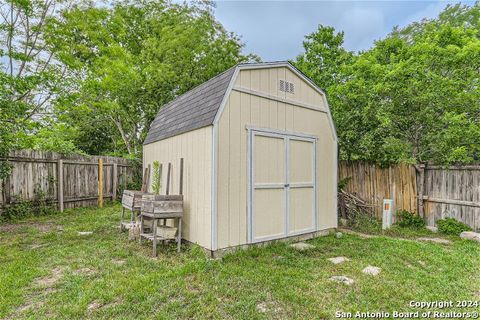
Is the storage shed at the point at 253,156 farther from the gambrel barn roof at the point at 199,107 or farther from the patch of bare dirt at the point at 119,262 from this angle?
the patch of bare dirt at the point at 119,262

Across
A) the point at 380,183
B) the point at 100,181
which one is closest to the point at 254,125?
the point at 380,183

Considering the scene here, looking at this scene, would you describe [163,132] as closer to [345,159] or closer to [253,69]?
[253,69]

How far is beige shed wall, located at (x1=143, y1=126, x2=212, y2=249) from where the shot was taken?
417cm

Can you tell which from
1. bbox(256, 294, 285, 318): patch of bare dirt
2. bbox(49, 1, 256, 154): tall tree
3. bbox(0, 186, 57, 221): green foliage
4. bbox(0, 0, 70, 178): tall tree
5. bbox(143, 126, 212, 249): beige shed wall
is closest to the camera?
bbox(256, 294, 285, 318): patch of bare dirt

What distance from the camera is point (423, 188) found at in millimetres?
6230

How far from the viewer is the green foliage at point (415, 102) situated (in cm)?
593

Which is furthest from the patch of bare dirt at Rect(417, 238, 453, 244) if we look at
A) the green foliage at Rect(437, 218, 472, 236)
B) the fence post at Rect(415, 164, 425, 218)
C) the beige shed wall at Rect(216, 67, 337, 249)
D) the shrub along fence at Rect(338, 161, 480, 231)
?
the beige shed wall at Rect(216, 67, 337, 249)

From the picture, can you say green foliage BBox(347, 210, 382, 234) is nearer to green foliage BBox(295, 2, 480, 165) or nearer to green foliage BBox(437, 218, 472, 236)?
green foliage BBox(437, 218, 472, 236)

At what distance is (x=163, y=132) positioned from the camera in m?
5.98

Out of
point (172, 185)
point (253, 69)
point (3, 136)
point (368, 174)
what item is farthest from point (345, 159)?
point (3, 136)

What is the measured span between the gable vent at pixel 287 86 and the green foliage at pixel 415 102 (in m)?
2.54

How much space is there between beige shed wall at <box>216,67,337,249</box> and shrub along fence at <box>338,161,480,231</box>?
170 cm

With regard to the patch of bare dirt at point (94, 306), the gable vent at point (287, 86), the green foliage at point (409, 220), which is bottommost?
the patch of bare dirt at point (94, 306)

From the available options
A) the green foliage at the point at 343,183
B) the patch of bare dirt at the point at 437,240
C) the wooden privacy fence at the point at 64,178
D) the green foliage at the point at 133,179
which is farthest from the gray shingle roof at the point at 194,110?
the patch of bare dirt at the point at 437,240
